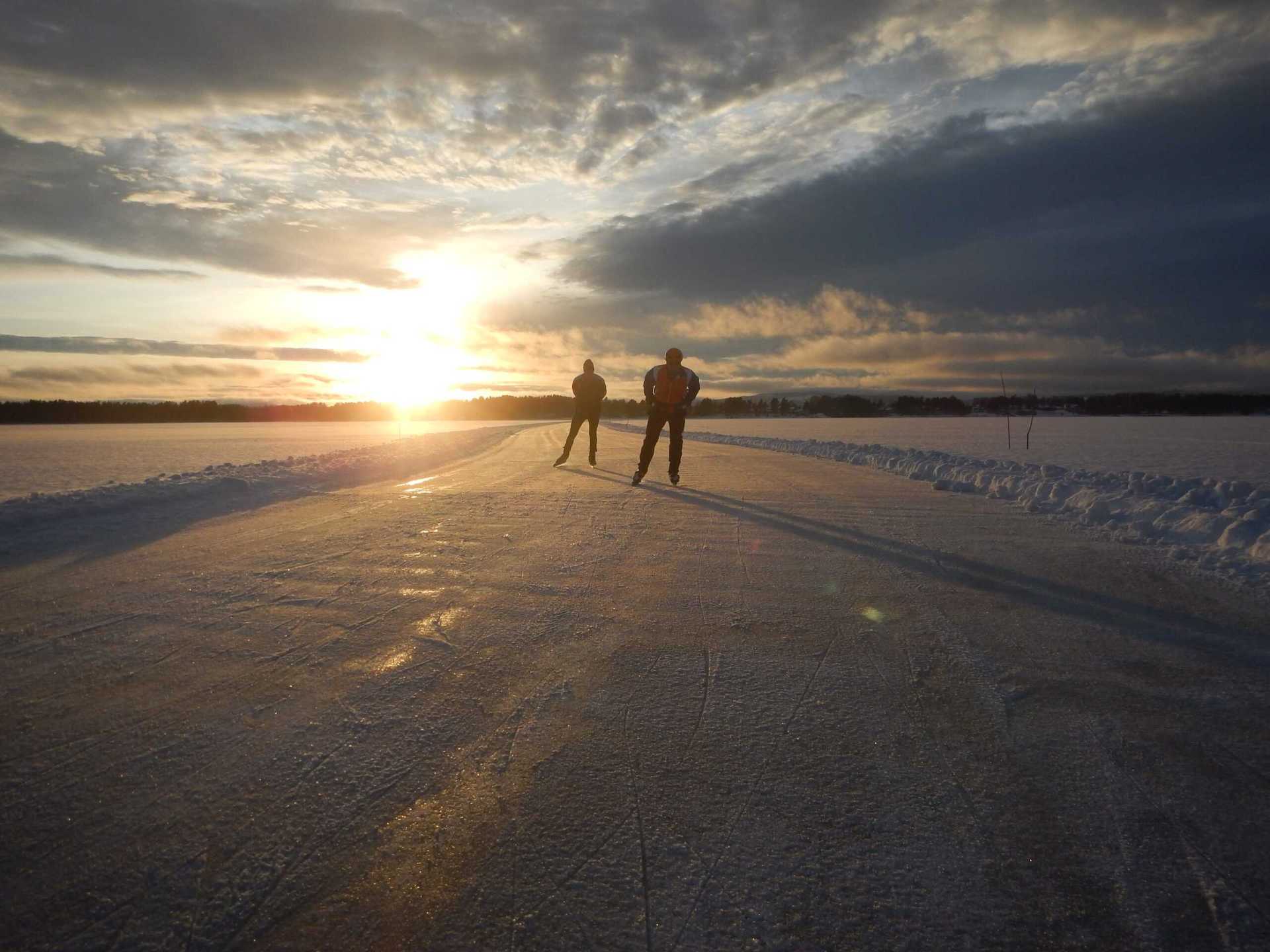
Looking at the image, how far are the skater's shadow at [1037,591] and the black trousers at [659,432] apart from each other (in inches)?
129

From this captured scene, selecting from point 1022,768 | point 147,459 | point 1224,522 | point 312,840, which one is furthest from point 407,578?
point 147,459

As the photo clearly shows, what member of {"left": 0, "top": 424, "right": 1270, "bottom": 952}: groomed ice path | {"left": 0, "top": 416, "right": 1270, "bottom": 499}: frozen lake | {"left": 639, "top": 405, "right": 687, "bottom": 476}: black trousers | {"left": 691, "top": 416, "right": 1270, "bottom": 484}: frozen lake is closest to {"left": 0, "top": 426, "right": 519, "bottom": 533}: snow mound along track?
{"left": 0, "top": 416, "right": 1270, "bottom": 499}: frozen lake

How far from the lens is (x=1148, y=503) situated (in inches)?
301

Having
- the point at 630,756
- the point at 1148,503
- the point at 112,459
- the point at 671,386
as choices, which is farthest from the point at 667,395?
the point at 112,459

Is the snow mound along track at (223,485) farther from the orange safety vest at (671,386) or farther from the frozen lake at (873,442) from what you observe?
the orange safety vest at (671,386)

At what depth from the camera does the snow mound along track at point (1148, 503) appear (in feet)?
18.5

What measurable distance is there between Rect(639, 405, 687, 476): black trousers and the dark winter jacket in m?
3.39

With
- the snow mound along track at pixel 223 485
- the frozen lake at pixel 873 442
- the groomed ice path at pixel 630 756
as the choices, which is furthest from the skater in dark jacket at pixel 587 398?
the groomed ice path at pixel 630 756

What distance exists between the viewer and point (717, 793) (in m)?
2.13

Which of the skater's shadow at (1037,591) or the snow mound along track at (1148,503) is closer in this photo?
the skater's shadow at (1037,591)

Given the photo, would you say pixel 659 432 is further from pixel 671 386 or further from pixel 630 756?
pixel 630 756

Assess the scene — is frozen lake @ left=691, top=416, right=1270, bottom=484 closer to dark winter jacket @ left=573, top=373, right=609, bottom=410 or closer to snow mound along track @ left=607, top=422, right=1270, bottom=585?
snow mound along track @ left=607, top=422, right=1270, bottom=585

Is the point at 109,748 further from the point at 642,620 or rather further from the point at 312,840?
the point at 642,620

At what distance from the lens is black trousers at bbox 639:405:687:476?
35.3ft
